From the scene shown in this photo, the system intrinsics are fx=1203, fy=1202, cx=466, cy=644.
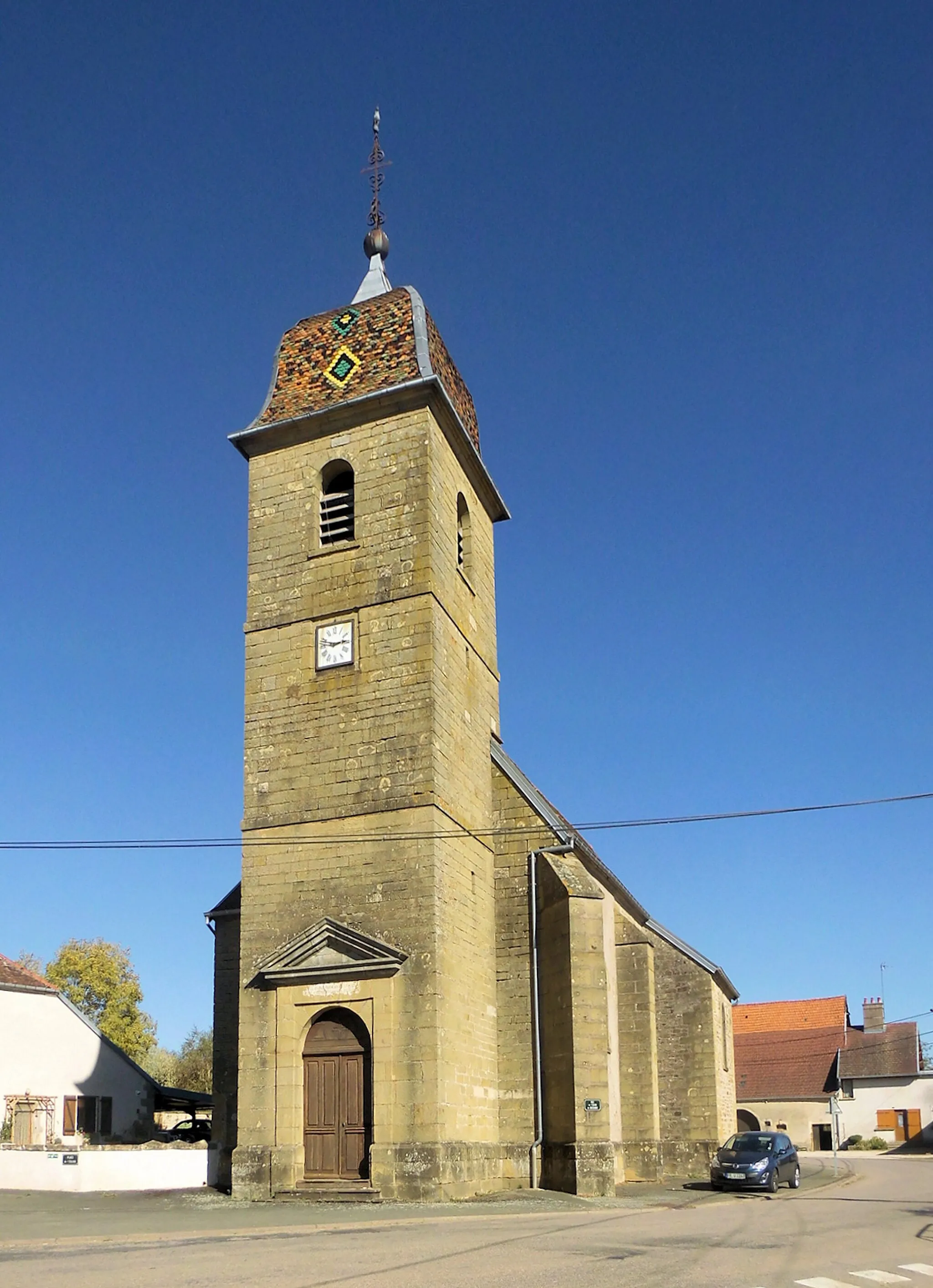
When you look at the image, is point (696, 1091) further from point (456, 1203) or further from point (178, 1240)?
point (178, 1240)

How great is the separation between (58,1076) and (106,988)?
2326cm

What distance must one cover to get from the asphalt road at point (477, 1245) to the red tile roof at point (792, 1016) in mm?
40792

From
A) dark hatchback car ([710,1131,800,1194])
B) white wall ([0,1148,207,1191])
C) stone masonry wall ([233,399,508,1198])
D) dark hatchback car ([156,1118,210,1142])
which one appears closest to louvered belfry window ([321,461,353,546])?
stone masonry wall ([233,399,508,1198])

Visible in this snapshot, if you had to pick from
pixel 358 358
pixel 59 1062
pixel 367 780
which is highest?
pixel 358 358

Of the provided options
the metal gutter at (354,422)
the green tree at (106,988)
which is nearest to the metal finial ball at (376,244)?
the metal gutter at (354,422)

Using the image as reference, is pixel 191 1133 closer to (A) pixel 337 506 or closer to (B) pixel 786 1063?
(A) pixel 337 506

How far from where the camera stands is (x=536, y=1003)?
2239 cm

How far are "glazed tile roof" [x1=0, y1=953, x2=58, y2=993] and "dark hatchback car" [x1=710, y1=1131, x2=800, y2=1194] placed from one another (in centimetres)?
1661

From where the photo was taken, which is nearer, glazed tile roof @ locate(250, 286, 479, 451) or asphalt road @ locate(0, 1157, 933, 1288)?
asphalt road @ locate(0, 1157, 933, 1288)

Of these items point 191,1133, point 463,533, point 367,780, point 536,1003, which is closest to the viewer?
point 367,780

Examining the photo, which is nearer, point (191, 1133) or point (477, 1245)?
point (477, 1245)

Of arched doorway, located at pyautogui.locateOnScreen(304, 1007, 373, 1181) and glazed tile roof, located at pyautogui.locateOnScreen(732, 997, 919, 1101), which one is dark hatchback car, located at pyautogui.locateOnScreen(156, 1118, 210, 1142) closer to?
arched doorway, located at pyautogui.locateOnScreen(304, 1007, 373, 1181)

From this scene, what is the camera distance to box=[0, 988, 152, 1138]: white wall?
28.5 m

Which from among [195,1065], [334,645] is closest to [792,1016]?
[195,1065]
